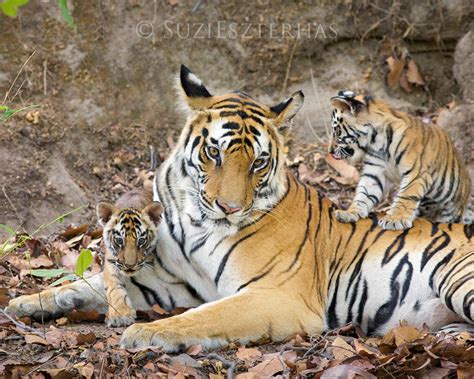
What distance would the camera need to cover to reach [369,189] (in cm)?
636

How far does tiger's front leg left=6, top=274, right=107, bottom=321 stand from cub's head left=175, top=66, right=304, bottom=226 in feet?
2.86

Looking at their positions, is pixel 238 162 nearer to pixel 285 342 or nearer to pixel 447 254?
pixel 285 342

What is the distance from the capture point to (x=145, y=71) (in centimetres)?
892

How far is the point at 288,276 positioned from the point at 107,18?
4.29 metres

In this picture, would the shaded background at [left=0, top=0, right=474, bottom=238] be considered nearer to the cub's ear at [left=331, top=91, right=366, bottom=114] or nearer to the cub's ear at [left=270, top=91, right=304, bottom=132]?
the cub's ear at [left=331, top=91, right=366, bottom=114]

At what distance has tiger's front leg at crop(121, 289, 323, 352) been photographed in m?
4.78

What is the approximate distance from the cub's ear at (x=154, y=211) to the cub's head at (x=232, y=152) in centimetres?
29

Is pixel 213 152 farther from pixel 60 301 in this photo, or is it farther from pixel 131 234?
pixel 60 301

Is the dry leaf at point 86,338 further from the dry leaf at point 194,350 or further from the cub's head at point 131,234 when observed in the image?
the cub's head at point 131,234

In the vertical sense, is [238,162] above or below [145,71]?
below

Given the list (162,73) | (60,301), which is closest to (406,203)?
(60,301)

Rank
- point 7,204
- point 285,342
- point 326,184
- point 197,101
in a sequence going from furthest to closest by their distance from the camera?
1. point 326,184
2. point 7,204
3. point 197,101
4. point 285,342

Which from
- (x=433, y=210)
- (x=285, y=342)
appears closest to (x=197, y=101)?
(x=285, y=342)

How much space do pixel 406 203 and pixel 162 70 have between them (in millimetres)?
3698
